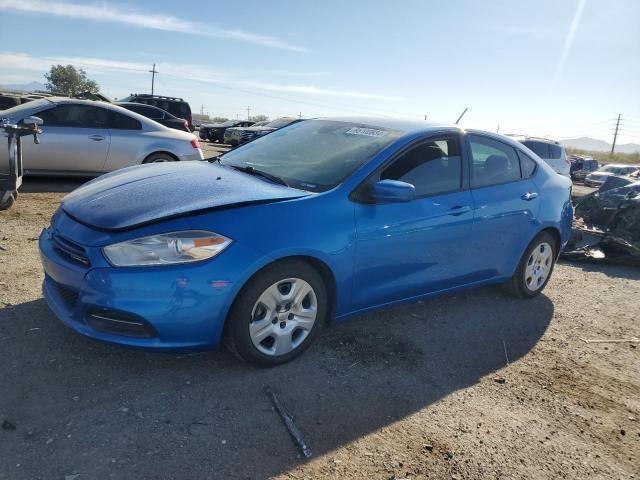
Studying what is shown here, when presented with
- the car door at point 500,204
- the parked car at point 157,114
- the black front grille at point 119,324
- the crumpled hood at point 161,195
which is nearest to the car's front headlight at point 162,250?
the crumpled hood at point 161,195

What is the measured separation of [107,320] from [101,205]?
776 mm

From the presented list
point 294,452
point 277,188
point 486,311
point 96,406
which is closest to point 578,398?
point 486,311

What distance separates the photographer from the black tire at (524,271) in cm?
486

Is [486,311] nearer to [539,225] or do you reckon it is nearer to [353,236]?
[539,225]

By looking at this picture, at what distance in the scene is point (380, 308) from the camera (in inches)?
148

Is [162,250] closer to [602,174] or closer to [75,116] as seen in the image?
[75,116]

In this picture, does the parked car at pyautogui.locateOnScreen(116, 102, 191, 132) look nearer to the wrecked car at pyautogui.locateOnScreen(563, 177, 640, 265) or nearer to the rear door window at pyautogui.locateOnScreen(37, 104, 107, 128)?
the rear door window at pyautogui.locateOnScreen(37, 104, 107, 128)

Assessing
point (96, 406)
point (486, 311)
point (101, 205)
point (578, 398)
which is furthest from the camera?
point (486, 311)

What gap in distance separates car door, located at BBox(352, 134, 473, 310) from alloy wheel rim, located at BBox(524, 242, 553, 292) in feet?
3.28

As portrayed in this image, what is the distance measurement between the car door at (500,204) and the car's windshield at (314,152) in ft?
3.02

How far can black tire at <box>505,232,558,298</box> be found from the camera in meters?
4.86

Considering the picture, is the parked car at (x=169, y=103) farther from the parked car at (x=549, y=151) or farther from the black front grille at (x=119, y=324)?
the black front grille at (x=119, y=324)

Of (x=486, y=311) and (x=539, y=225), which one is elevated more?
(x=539, y=225)

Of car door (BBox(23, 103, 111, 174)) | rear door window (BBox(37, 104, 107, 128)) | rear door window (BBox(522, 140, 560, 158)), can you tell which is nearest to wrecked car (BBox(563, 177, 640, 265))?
rear door window (BBox(522, 140, 560, 158))
